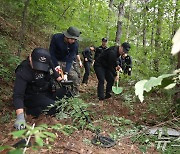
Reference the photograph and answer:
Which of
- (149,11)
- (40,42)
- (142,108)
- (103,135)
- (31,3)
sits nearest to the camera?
(103,135)

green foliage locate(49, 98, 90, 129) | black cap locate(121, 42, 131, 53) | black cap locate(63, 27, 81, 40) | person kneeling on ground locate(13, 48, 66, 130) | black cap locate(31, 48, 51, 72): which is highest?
black cap locate(63, 27, 81, 40)

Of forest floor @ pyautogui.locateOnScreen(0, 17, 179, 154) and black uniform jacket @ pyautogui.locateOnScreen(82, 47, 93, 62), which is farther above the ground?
black uniform jacket @ pyautogui.locateOnScreen(82, 47, 93, 62)

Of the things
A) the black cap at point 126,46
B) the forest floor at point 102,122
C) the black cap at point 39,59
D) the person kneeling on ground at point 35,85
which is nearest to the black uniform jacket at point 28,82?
the person kneeling on ground at point 35,85

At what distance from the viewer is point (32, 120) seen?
484 cm

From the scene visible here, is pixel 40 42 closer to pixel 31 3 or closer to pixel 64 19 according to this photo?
pixel 64 19

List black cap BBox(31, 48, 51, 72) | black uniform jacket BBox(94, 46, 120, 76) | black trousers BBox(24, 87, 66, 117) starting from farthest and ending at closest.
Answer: black uniform jacket BBox(94, 46, 120, 76), black trousers BBox(24, 87, 66, 117), black cap BBox(31, 48, 51, 72)

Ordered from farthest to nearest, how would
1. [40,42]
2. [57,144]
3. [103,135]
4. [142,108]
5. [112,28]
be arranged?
1. [112,28]
2. [40,42]
3. [142,108]
4. [103,135]
5. [57,144]

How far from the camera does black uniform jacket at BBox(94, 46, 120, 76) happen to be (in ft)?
21.3

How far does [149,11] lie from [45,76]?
233 inches

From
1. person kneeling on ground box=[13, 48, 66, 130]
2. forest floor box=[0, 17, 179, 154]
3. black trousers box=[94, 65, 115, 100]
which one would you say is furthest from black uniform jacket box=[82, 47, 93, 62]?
person kneeling on ground box=[13, 48, 66, 130]

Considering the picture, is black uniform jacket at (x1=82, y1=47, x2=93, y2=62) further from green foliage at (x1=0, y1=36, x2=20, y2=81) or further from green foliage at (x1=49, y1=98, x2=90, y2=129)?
green foliage at (x1=49, y1=98, x2=90, y2=129)

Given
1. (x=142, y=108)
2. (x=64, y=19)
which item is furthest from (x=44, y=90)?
(x=64, y=19)

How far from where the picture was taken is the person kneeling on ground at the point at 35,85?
4.23 m

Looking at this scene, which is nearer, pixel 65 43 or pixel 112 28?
pixel 65 43
